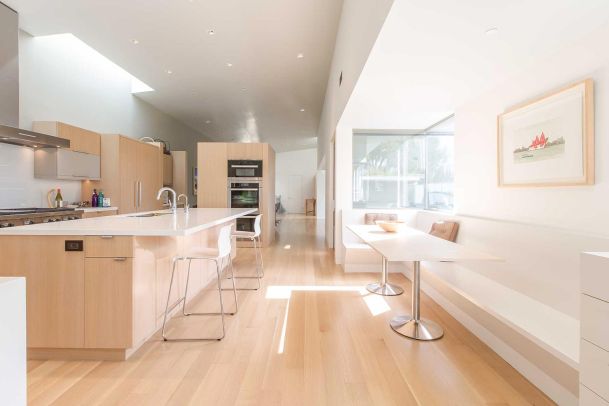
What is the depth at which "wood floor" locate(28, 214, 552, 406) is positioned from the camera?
1.63m

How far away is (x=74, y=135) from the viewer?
443cm

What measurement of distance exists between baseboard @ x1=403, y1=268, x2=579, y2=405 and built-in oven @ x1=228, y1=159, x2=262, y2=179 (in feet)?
14.6

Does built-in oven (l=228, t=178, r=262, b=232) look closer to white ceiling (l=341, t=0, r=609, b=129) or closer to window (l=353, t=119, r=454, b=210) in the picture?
window (l=353, t=119, r=454, b=210)

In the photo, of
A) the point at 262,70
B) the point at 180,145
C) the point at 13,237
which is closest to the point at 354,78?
the point at 13,237

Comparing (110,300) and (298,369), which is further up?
(110,300)

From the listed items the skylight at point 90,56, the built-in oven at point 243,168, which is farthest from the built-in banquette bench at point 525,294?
the skylight at point 90,56

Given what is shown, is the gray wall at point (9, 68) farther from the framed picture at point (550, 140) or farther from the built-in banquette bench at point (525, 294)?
the framed picture at point (550, 140)

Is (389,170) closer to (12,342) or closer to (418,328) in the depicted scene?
(418,328)

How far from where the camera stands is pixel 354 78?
2.81 m

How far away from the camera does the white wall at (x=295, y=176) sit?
1552 cm

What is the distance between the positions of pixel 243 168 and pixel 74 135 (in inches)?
111

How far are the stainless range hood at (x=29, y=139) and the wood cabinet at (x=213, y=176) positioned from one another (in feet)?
8.11

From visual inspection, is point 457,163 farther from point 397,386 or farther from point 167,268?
point 167,268

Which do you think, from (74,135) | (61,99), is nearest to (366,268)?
(74,135)
